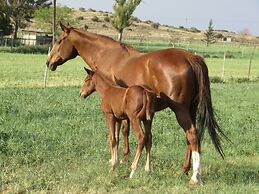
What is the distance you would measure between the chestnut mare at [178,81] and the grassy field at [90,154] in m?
0.64

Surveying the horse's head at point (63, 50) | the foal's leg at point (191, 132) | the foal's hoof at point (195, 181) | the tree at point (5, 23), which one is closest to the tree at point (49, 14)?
the tree at point (5, 23)

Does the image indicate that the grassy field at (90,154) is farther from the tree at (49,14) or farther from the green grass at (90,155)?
the tree at (49,14)

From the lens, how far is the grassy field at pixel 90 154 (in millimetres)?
6719

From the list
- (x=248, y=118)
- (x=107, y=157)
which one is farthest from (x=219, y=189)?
(x=248, y=118)

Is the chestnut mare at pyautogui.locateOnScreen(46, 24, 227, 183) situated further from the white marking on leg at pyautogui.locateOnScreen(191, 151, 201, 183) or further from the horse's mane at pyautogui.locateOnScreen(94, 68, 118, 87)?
the horse's mane at pyautogui.locateOnScreen(94, 68, 118, 87)

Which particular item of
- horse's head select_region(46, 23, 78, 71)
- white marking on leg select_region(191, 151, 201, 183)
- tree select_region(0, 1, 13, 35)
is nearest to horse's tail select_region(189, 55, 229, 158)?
white marking on leg select_region(191, 151, 201, 183)


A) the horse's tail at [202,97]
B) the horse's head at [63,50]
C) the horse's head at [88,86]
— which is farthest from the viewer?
the horse's head at [63,50]

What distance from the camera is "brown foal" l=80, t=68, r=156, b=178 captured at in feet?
23.1

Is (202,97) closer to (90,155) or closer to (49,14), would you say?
(90,155)

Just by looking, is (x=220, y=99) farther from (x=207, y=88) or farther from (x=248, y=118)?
(x=207, y=88)

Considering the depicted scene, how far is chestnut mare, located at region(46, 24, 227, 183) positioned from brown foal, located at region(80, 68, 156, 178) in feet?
1.24

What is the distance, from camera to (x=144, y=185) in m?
6.80

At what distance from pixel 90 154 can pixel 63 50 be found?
1.99m

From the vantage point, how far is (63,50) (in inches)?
353
